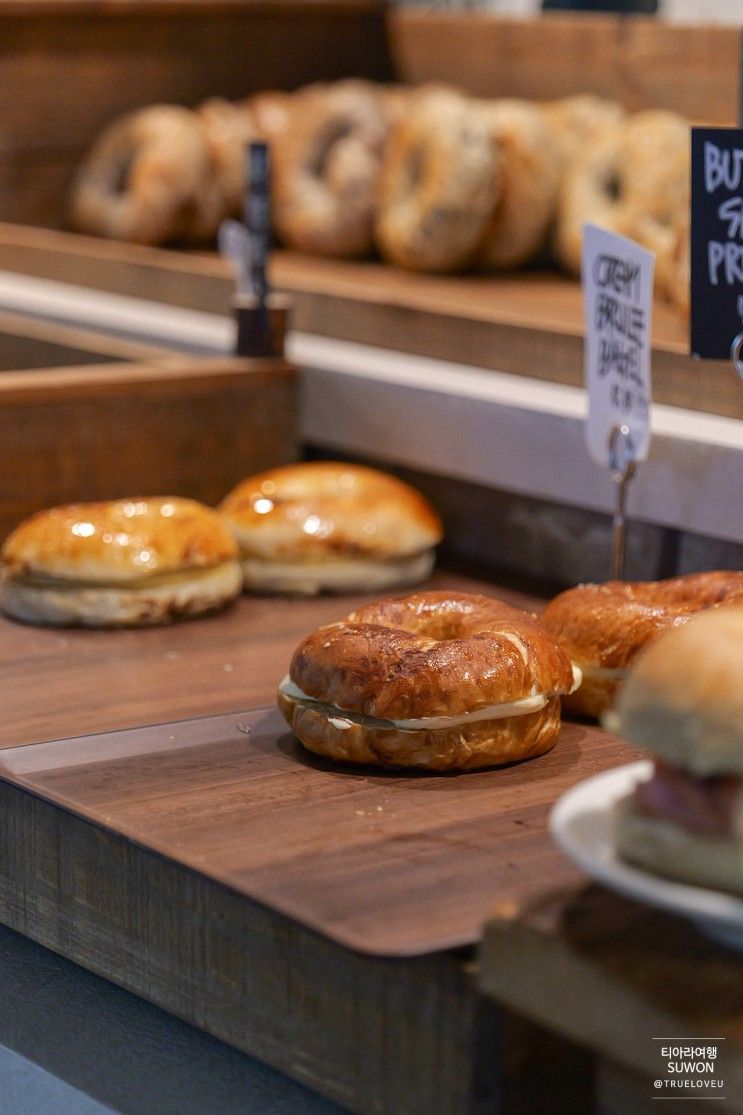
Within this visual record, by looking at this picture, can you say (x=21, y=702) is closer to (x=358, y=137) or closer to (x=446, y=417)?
(x=446, y=417)

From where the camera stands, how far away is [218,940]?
1292 millimetres

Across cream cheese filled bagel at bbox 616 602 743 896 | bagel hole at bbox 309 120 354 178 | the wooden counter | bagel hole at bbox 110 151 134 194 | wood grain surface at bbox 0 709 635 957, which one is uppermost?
bagel hole at bbox 309 120 354 178

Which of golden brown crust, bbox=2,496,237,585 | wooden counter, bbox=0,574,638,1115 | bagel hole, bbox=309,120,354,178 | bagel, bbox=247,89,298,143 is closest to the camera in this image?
wooden counter, bbox=0,574,638,1115

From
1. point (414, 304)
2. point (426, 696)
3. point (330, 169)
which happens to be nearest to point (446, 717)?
point (426, 696)

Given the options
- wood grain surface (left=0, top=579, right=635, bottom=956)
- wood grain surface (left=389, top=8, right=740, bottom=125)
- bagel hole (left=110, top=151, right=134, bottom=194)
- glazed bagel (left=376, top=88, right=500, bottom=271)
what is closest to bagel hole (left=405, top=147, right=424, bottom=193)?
glazed bagel (left=376, top=88, right=500, bottom=271)

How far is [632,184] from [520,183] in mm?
207

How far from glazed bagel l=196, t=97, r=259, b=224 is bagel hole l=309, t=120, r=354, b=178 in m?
0.14

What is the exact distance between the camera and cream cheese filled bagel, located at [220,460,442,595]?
212 centimetres

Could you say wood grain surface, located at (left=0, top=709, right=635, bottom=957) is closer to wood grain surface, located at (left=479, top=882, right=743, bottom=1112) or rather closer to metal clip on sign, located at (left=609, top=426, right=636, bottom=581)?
wood grain surface, located at (left=479, top=882, right=743, bottom=1112)

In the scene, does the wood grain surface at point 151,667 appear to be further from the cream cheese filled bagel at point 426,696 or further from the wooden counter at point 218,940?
the cream cheese filled bagel at point 426,696

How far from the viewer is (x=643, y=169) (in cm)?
282

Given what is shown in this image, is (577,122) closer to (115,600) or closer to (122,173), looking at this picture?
(122,173)

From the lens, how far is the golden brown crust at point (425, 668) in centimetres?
150

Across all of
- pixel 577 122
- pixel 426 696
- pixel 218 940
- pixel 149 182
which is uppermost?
pixel 577 122
